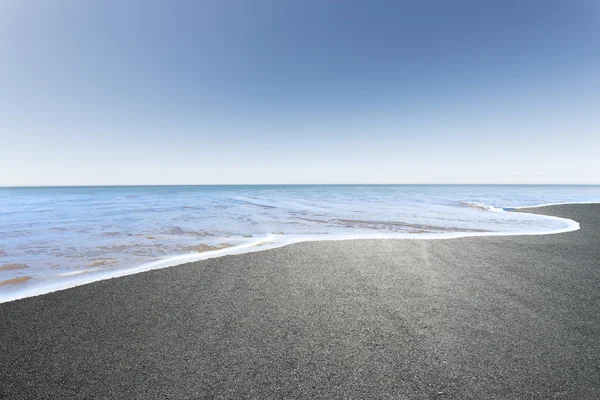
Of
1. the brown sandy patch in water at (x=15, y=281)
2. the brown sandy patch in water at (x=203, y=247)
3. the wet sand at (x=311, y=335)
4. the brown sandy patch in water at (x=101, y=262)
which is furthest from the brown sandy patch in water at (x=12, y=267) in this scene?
the brown sandy patch in water at (x=203, y=247)

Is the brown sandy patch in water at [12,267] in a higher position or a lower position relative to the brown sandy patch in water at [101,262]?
higher

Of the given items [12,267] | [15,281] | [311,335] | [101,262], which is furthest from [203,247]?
[311,335]

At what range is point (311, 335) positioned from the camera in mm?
3363

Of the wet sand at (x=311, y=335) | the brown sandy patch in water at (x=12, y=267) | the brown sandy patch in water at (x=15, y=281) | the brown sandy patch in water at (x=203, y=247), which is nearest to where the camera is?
the wet sand at (x=311, y=335)

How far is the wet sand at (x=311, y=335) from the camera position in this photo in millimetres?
2537

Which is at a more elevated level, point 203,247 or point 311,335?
point 311,335

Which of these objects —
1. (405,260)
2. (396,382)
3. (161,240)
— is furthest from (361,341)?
(161,240)

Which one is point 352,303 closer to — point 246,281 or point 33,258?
point 246,281

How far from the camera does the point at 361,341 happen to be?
3242mm

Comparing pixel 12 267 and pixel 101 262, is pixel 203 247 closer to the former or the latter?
pixel 101 262

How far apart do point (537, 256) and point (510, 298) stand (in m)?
3.71

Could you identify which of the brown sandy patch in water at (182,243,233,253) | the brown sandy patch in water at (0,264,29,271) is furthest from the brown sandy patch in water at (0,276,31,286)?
the brown sandy patch in water at (182,243,233,253)

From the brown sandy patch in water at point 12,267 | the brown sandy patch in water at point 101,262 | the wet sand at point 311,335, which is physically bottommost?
the brown sandy patch in water at point 101,262

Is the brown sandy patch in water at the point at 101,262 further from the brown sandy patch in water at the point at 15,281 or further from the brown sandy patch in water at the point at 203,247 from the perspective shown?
the brown sandy patch in water at the point at 203,247
